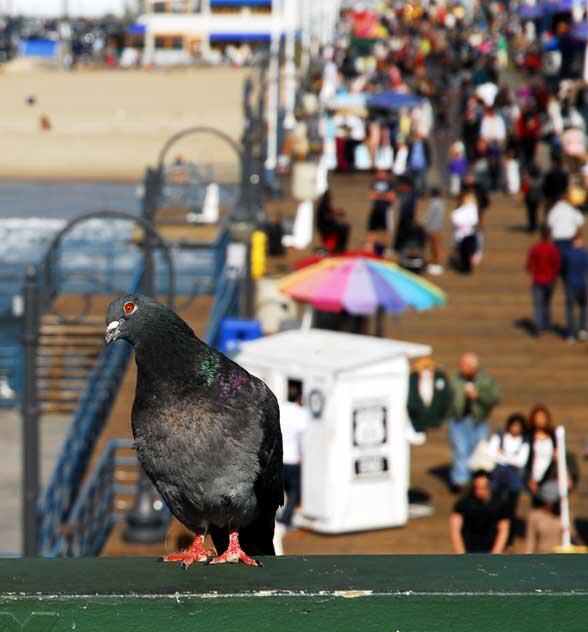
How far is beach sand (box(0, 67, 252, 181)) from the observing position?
9144cm

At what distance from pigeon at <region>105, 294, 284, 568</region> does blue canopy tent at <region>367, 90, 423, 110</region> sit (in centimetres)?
3469

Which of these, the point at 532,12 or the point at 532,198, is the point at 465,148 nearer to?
the point at 532,198

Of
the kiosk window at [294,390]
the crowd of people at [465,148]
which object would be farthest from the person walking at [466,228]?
the kiosk window at [294,390]


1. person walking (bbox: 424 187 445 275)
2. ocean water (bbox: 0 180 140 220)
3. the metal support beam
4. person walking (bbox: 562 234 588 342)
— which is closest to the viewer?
the metal support beam

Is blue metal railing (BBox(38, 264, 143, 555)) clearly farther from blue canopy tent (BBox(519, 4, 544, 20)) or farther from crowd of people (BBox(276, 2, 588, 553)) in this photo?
blue canopy tent (BBox(519, 4, 544, 20))

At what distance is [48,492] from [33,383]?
2.61 meters

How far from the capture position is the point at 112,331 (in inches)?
162

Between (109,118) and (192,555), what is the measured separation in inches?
3829

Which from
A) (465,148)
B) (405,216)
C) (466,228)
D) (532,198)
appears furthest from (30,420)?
(465,148)

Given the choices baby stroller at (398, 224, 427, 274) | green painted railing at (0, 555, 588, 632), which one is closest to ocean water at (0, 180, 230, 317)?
baby stroller at (398, 224, 427, 274)

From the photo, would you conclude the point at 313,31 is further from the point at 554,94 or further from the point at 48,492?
the point at 48,492

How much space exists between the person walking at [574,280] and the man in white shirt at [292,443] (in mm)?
7085

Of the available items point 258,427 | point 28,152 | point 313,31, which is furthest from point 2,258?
point 258,427

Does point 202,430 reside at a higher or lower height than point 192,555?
higher
